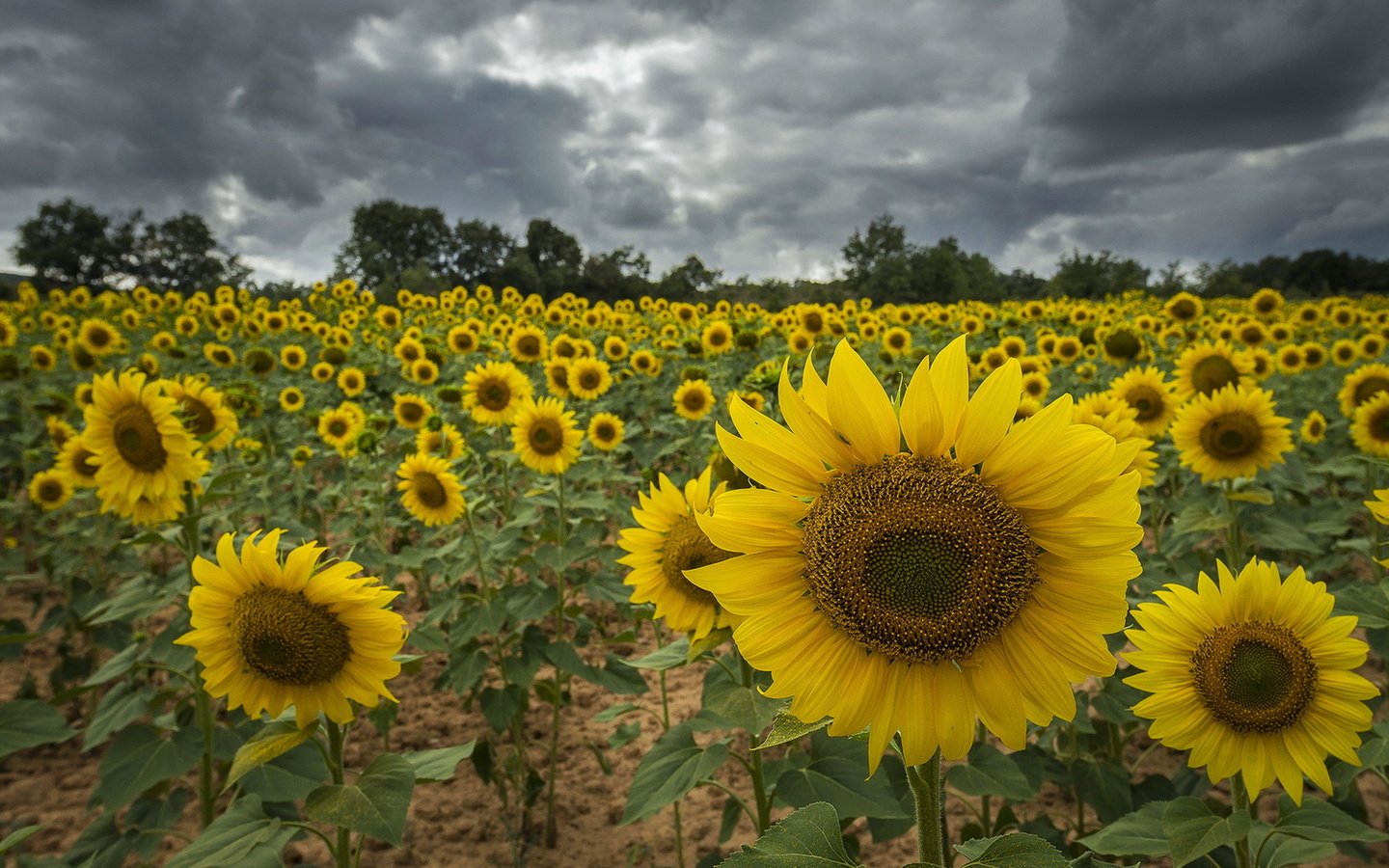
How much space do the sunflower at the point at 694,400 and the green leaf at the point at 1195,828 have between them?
463 centimetres

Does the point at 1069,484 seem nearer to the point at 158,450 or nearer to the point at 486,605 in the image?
the point at 486,605

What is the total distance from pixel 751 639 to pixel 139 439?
2.82 metres

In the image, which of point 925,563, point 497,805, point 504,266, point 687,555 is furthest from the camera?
point 504,266

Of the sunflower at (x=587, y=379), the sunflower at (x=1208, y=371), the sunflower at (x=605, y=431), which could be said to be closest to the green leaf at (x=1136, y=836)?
the sunflower at (x=1208, y=371)

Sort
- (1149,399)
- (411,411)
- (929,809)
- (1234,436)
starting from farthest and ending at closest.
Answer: (411,411)
(1149,399)
(1234,436)
(929,809)

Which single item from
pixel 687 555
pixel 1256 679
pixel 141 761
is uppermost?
pixel 687 555

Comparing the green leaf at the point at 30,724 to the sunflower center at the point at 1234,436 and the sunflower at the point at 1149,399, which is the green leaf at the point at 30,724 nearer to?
the sunflower center at the point at 1234,436

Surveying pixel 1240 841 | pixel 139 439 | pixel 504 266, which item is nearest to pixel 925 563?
pixel 1240 841

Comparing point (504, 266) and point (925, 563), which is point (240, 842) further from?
point (504, 266)

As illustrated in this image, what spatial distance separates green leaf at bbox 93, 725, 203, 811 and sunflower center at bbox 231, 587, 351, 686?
1149 mm

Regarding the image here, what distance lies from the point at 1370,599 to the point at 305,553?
3.18 m

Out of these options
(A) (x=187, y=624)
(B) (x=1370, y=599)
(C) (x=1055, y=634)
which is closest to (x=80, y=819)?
(A) (x=187, y=624)

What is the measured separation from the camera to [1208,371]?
14.7ft

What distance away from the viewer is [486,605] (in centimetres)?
344
